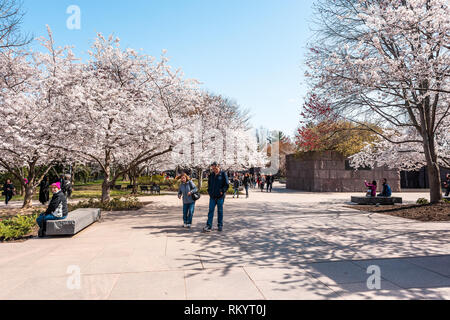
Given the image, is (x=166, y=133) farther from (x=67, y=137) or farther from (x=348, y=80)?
(x=348, y=80)

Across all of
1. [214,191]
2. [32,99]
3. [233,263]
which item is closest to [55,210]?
[214,191]

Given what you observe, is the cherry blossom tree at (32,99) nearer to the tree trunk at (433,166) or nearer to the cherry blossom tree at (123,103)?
the cherry blossom tree at (123,103)

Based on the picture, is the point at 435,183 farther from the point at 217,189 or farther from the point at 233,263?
the point at 233,263

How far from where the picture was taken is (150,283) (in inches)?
160

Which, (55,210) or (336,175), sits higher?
(336,175)

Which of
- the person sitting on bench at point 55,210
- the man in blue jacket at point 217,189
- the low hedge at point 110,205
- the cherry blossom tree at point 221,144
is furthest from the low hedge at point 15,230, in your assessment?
the cherry blossom tree at point 221,144

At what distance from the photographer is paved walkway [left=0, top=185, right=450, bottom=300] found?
3779 millimetres

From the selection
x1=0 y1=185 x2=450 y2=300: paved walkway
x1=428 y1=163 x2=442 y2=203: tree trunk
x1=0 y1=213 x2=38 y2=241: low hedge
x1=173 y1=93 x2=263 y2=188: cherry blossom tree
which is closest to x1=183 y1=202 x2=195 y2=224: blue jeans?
x1=0 y1=185 x2=450 y2=300: paved walkway

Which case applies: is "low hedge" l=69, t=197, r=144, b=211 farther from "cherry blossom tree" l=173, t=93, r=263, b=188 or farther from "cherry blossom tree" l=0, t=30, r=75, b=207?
"cherry blossom tree" l=173, t=93, r=263, b=188

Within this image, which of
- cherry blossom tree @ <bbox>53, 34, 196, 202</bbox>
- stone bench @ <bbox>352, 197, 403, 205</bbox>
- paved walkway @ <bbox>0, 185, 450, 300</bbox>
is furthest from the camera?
stone bench @ <bbox>352, 197, 403, 205</bbox>

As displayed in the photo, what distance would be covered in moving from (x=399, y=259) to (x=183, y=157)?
19692 millimetres

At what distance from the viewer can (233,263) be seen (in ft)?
16.5

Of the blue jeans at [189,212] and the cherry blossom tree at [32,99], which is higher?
the cherry blossom tree at [32,99]

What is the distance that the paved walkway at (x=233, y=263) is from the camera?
378 centimetres
